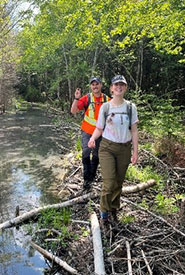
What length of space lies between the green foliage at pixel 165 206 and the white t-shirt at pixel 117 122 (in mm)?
1503

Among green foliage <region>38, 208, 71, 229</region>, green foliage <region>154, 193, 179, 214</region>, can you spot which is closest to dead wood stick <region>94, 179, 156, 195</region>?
green foliage <region>154, 193, 179, 214</region>

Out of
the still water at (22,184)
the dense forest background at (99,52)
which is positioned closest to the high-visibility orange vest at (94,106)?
the still water at (22,184)

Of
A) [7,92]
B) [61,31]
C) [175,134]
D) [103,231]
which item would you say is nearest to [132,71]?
[61,31]

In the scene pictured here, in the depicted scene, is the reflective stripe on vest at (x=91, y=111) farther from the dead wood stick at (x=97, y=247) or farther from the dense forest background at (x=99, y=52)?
the dense forest background at (x=99, y=52)

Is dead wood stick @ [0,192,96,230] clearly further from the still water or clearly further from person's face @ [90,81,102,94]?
person's face @ [90,81,102,94]

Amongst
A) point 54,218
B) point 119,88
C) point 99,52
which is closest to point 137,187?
point 54,218

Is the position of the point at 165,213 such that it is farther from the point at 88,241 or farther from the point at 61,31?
the point at 61,31

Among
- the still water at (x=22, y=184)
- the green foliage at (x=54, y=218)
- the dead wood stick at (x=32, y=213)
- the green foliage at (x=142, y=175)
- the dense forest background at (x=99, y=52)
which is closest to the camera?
the still water at (x=22, y=184)

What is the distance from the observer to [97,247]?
148 inches

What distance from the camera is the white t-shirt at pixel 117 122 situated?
404cm

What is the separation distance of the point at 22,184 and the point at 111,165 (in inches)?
158

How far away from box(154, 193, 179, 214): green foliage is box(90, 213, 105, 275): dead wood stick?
47.2 inches

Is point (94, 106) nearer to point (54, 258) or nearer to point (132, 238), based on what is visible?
point (132, 238)

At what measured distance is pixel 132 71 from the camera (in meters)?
19.7
